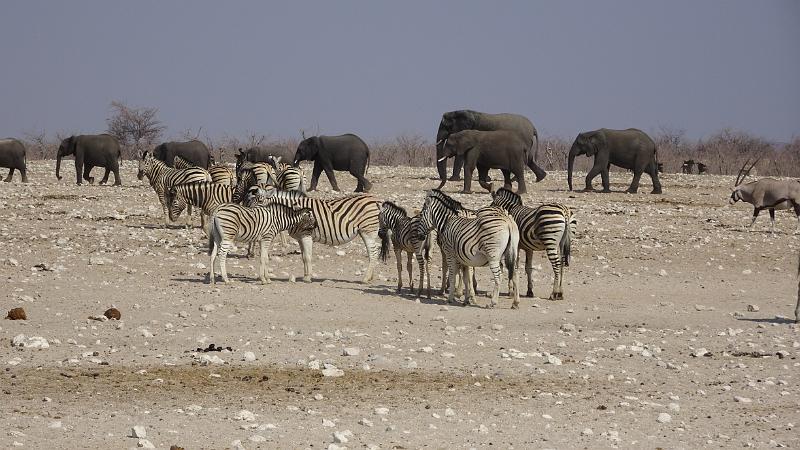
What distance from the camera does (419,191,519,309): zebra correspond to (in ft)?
Answer: 46.8

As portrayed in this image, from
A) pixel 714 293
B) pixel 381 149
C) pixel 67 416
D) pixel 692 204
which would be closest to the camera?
pixel 67 416

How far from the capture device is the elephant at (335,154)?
31922 mm

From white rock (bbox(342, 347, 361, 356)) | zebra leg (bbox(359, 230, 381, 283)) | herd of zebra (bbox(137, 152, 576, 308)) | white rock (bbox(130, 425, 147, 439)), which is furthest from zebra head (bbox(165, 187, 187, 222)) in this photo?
white rock (bbox(130, 425, 147, 439))

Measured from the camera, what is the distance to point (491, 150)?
3250 cm

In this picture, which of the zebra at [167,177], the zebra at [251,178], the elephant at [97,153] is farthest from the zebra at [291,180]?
the elephant at [97,153]

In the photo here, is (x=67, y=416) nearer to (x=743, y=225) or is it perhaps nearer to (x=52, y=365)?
(x=52, y=365)

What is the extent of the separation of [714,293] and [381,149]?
47.7 metres

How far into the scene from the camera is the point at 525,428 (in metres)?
8.86

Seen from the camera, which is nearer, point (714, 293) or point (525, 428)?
point (525, 428)

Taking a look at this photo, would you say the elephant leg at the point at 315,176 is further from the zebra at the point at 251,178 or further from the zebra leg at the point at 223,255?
the zebra leg at the point at 223,255

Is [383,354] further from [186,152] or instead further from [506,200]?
[186,152]

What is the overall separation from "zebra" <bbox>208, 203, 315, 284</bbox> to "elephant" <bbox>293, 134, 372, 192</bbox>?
50.3 feet

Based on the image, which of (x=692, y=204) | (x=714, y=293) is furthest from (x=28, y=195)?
(x=714, y=293)

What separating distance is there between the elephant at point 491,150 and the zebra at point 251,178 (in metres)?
9.45
